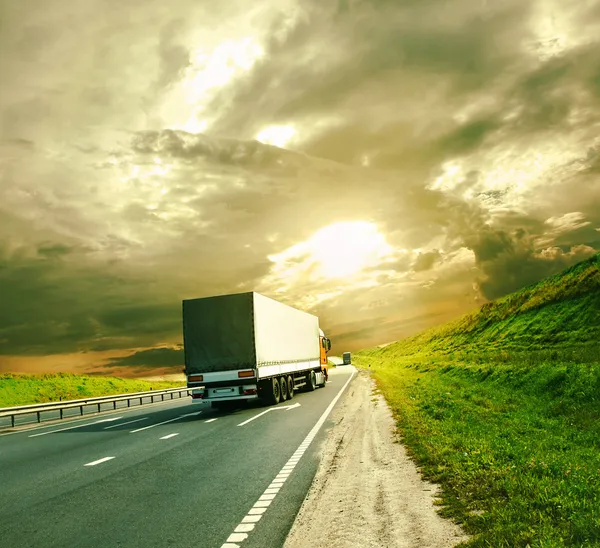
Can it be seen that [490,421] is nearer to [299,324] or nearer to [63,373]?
[299,324]

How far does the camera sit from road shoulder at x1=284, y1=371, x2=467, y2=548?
5418 mm

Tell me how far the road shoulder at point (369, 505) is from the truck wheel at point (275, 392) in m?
12.6

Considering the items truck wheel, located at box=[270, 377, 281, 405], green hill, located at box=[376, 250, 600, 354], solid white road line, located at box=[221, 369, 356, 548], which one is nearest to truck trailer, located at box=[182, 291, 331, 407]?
truck wheel, located at box=[270, 377, 281, 405]

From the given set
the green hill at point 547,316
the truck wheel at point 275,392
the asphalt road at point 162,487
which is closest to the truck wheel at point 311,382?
the truck wheel at point 275,392

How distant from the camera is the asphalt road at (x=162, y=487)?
601cm

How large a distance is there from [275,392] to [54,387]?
104ft

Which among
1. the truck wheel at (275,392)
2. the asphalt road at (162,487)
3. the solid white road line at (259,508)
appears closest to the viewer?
the solid white road line at (259,508)

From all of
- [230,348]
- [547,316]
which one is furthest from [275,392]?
[547,316]

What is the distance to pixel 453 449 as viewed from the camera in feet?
31.4

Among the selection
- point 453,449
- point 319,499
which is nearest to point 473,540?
point 319,499

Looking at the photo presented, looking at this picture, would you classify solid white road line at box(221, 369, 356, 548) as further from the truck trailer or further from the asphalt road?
the truck trailer

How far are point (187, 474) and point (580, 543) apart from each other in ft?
21.3

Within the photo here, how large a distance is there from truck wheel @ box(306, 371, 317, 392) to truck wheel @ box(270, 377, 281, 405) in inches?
307

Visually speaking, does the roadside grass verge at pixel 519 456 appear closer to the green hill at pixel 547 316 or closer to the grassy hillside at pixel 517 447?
the grassy hillside at pixel 517 447
